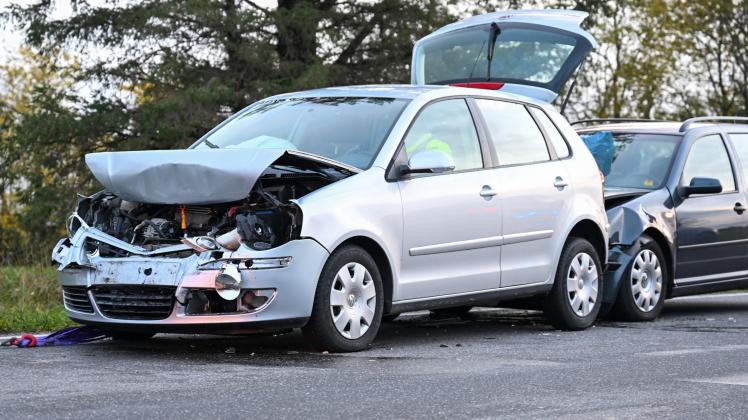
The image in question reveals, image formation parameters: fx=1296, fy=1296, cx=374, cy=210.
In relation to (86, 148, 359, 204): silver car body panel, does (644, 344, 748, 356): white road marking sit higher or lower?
lower

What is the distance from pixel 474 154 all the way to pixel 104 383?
345 centimetres

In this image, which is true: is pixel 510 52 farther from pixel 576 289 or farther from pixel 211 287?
pixel 211 287

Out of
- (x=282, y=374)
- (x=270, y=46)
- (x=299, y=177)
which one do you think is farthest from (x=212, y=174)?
(x=270, y=46)

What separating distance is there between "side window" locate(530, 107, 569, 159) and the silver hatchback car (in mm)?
35

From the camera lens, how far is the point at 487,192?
8477mm

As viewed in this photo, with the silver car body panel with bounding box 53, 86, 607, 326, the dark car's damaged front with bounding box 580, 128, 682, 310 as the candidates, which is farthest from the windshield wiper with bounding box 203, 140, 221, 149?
the dark car's damaged front with bounding box 580, 128, 682, 310

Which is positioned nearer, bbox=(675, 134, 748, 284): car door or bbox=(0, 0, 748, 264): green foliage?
bbox=(675, 134, 748, 284): car door

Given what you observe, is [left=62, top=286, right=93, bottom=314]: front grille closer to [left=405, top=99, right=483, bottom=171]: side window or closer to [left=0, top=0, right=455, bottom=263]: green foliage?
[left=405, top=99, right=483, bottom=171]: side window

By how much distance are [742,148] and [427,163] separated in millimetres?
4845

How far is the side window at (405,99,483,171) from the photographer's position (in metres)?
8.31

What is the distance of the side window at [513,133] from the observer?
29.2 ft

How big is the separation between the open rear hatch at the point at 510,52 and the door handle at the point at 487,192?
2304mm

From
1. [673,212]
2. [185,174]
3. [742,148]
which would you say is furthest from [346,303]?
[742,148]

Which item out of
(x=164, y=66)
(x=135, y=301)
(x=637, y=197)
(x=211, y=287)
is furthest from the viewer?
(x=164, y=66)
